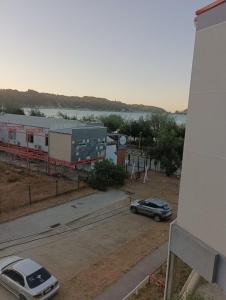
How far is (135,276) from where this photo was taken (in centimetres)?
1402

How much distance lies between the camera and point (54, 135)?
32125mm

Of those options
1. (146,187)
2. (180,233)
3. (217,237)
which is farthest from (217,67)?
(146,187)

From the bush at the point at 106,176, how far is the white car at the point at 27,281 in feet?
48.5

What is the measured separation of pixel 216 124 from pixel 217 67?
1340 mm

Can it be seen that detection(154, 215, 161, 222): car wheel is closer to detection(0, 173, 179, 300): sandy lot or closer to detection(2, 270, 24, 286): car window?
detection(0, 173, 179, 300): sandy lot

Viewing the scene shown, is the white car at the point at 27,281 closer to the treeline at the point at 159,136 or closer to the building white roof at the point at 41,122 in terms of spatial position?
the treeline at the point at 159,136

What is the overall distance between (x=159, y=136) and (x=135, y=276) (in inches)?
992

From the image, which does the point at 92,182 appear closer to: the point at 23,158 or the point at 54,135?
the point at 54,135

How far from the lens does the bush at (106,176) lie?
27.7 metres

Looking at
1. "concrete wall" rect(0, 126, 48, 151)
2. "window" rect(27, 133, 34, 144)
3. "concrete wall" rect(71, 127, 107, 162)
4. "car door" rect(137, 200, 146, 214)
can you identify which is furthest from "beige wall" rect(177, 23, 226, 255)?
"window" rect(27, 133, 34, 144)

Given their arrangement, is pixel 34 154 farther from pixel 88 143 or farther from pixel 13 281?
pixel 13 281

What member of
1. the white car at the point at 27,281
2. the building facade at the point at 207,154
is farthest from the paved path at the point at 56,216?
the building facade at the point at 207,154

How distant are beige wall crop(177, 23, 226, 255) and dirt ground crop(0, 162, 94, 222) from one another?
593 inches

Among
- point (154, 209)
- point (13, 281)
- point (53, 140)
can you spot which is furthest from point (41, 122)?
point (13, 281)
